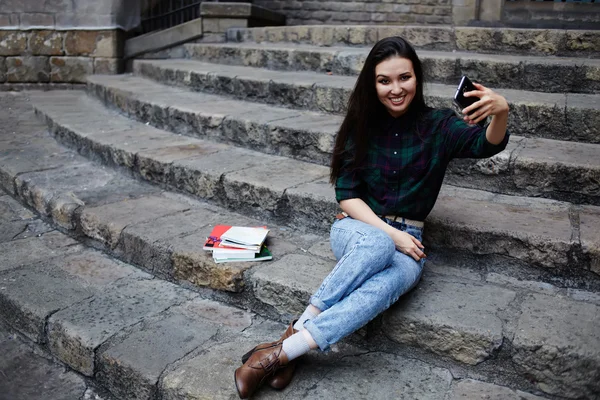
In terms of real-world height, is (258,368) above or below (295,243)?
below

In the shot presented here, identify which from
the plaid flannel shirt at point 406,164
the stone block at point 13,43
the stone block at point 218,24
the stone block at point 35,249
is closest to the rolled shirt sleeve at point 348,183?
the plaid flannel shirt at point 406,164

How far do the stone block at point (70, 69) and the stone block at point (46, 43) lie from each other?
10 centimetres

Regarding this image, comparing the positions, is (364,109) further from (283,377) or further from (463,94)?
(283,377)

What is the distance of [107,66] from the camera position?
6.90 metres

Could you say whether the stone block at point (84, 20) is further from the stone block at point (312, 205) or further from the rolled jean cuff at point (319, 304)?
the rolled jean cuff at point (319, 304)

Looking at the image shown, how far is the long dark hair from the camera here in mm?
2174

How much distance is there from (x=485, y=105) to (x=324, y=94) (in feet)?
7.22

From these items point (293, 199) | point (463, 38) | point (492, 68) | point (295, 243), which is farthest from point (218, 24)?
point (295, 243)

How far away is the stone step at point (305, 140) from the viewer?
2.74 meters

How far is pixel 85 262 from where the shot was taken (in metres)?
2.97

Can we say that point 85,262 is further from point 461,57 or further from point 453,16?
point 453,16

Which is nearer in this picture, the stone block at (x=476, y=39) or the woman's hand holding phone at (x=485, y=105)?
the woman's hand holding phone at (x=485, y=105)

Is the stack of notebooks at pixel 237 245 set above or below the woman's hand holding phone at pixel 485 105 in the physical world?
below

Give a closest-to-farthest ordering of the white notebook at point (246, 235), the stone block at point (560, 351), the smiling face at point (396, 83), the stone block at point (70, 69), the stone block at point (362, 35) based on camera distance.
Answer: the stone block at point (560, 351) → the smiling face at point (396, 83) → the white notebook at point (246, 235) → the stone block at point (362, 35) → the stone block at point (70, 69)
